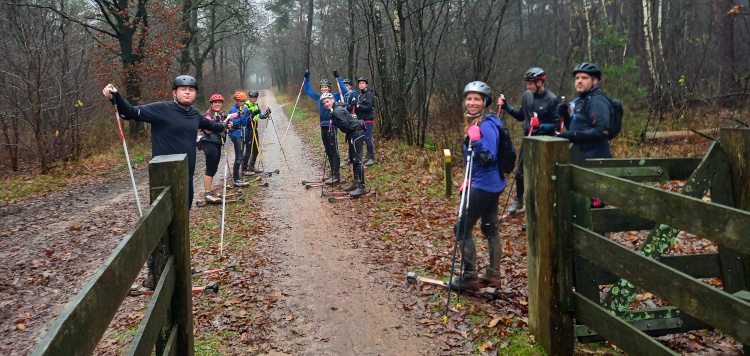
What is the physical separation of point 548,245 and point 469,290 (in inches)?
76.6

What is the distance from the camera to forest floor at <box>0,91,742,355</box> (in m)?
4.44

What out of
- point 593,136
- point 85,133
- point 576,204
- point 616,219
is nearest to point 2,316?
point 576,204

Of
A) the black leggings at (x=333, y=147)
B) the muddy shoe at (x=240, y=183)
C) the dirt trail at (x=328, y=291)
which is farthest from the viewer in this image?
the muddy shoe at (x=240, y=183)

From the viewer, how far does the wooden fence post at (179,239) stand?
9.89 ft

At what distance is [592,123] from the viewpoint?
5625mm

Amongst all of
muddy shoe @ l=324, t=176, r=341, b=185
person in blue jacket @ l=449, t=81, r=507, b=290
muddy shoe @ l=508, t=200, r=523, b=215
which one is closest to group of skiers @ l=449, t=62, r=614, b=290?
person in blue jacket @ l=449, t=81, r=507, b=290

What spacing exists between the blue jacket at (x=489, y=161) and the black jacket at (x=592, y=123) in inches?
52.8

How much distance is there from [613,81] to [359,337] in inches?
513

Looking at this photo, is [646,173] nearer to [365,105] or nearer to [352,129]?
[352,129]

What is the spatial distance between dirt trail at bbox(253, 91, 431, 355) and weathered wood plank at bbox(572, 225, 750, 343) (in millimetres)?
1837

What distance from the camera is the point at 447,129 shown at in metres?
14.0

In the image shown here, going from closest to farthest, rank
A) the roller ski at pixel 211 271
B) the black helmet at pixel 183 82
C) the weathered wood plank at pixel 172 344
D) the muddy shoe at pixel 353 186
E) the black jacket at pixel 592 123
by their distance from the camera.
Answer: the weathered wood plank at pixel 172 344
the black jacket at pixel 592 123
the roller ski at pixel 211 271
the black helmet at pixel 183 82
the muddy shoe at pixel 353 186

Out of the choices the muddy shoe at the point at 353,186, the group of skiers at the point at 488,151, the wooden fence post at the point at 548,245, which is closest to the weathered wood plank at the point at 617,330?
the wooden fence post at the point at 548,245

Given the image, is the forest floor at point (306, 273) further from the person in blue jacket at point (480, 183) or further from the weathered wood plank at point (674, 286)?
the weathered wood plank at point (674, 286)
